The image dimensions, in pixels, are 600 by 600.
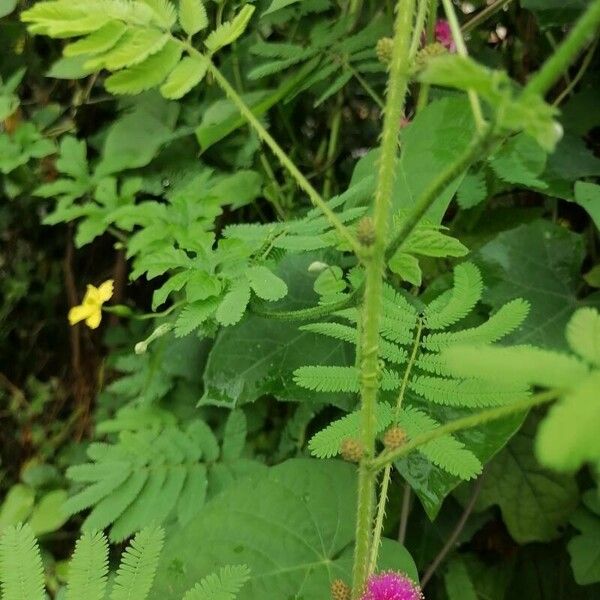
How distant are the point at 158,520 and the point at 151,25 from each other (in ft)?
1.96

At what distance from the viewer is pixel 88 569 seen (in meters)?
0.65

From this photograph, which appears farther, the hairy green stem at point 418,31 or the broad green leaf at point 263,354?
the broad green leaf at point 263,354

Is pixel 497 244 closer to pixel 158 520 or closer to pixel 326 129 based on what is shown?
pixel 326 129

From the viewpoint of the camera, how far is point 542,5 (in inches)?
39.0

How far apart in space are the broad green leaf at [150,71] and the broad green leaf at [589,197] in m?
0.50

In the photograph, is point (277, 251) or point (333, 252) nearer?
point (277, 251)

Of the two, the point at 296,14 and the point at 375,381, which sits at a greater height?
the point at 296,14

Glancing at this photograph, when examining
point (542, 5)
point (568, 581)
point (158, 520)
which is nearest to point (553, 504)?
point (568, 581)

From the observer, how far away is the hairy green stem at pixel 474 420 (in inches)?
15.2

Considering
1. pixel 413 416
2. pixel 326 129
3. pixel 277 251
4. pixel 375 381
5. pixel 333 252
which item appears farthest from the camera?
pixel 326 129

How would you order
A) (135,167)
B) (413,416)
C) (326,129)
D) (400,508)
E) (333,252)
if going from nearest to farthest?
(413,416)
(333,252)
(400,508)
(135,167)
(326,129)

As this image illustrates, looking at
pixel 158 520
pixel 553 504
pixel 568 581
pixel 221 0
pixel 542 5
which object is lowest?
pixel 568 581

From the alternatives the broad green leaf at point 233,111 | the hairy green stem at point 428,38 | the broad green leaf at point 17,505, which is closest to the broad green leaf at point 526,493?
the hairy green stem at point 428,38

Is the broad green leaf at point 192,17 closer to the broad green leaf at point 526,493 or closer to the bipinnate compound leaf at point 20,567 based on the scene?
the bipinnate compound leaf at point 20,567
